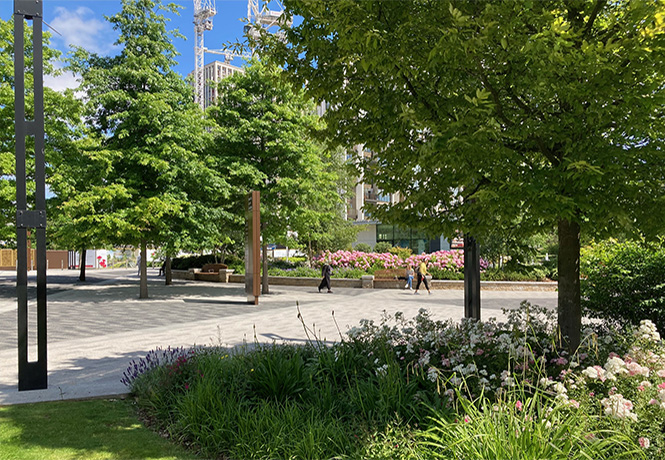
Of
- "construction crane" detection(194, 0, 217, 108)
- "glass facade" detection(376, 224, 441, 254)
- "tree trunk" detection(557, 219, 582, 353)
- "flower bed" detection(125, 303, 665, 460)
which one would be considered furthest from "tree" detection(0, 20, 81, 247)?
"construction crane" detection(194, 0, 217, 108)

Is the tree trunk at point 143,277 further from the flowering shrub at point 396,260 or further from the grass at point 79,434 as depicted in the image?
the grass at point 79,434

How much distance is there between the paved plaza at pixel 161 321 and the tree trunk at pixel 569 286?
3.04m

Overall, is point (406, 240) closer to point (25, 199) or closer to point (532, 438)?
point (25, 199)

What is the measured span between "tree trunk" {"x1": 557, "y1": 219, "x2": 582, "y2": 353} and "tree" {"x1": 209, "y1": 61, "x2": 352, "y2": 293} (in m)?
13.8

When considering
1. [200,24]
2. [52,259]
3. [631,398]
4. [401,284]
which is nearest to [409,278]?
[401,284]

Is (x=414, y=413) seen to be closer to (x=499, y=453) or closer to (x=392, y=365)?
(x=392, y=365)

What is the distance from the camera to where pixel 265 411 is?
14.3 ft

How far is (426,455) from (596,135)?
10.4 ft

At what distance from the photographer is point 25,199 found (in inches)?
245

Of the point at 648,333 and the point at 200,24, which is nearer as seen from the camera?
the point at 648,333

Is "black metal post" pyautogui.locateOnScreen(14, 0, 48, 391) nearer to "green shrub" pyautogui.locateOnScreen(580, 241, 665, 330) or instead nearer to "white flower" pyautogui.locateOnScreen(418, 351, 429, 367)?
"white flower" pyautogui.locateOnScreen(418, 351, 429, 367)

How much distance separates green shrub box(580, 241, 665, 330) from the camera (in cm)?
746

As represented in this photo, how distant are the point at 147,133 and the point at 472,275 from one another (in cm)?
1588

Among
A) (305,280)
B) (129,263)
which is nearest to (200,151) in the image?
(305,280)
